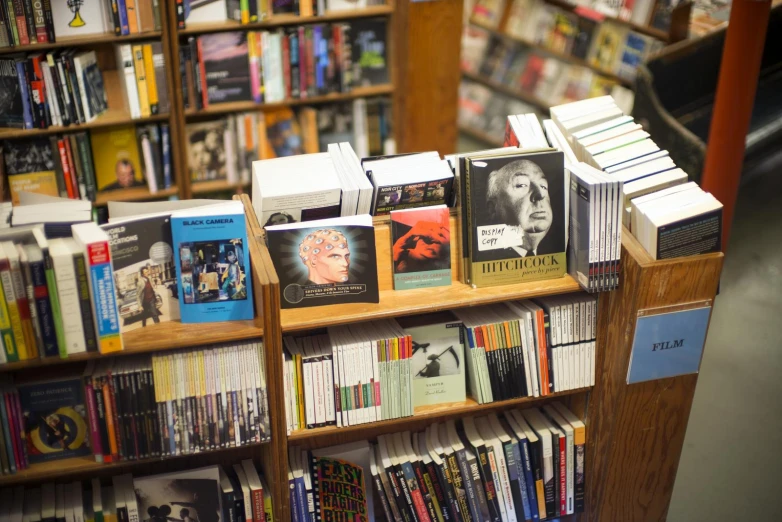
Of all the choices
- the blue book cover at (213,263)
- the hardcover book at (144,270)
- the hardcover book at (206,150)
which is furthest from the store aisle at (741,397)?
the hardcover book at (206,150)

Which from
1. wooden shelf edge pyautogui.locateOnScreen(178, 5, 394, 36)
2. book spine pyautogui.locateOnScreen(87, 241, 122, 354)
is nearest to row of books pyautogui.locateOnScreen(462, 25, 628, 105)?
wooden shelf edge pyautogui.locateOnScreen(178, 5, 394, 36)

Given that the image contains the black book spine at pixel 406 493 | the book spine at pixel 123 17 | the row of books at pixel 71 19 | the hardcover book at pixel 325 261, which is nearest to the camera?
the hardcover book at pixel 325 261

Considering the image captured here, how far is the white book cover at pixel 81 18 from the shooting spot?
3.52m

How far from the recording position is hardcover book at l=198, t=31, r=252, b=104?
383 centimetres

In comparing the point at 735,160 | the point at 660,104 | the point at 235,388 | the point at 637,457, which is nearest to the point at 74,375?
the point at 235,388

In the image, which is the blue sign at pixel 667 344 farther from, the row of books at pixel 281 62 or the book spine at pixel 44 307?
the row of books at pixel 281 62

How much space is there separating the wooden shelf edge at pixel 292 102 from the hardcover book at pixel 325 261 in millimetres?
1881

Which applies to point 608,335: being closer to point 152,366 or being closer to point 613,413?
point 613,413

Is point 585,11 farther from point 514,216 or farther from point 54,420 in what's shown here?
point 54,420

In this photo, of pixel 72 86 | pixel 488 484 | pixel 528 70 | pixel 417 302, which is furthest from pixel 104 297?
pixel 528 70

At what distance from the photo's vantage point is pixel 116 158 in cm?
387

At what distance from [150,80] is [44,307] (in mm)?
1911

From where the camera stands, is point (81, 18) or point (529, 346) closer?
point (529, 346)

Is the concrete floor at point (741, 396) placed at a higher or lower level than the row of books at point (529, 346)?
lower
